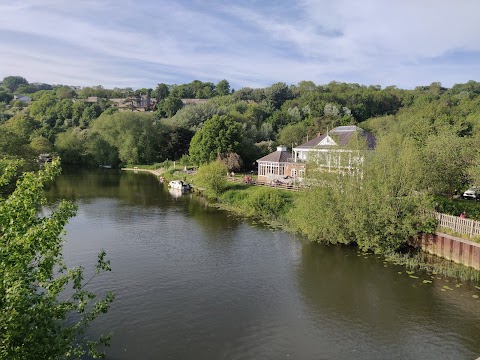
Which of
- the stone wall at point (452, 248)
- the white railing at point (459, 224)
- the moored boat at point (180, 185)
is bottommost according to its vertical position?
the stone wall at point (452, 248)

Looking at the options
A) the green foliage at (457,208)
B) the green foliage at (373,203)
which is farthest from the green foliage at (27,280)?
the green foliage at (457,208)

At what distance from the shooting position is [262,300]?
62.0 feet

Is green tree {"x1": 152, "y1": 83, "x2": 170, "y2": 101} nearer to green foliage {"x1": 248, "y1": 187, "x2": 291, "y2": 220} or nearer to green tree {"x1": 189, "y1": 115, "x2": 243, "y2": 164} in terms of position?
green tree {"x1": 189, "y1": 115, "x2": 243, "y2": 164}

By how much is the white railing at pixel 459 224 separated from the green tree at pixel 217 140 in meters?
40.7

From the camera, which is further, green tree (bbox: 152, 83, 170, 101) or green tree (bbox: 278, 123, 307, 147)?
green tree (bbox: 152, 83, 170, 101)

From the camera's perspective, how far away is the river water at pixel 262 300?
1506cm

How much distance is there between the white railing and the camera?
23311 millimetres

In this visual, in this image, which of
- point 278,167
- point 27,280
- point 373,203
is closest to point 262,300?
point 373,203

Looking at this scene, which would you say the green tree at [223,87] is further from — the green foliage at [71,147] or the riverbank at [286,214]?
the riverbank at [286,214]

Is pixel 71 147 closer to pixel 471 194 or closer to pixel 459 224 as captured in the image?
pixel 471 194

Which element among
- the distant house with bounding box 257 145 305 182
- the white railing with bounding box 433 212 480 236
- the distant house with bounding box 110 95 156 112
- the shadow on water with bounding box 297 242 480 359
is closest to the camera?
the shadow on water with bounding box 297 242 480 359

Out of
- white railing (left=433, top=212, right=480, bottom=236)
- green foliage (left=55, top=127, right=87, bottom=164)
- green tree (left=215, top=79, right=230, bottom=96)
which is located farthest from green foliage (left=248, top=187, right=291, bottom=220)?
green tree (left=215, top=79, right=230, bottom=96)

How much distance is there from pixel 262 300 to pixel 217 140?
46156 mm

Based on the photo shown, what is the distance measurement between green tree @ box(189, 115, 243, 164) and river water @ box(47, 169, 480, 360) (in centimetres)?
3202
